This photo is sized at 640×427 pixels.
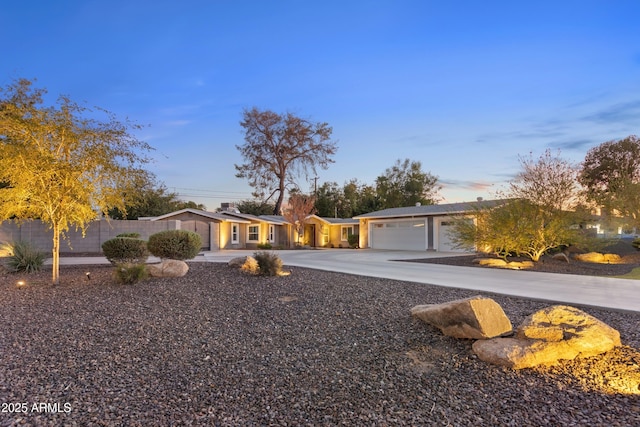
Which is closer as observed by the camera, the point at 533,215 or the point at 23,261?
the point at 23,261

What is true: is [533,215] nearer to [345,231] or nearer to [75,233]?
[345,231]

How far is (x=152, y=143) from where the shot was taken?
955 centimetres

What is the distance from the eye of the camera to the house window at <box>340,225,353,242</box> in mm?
30578

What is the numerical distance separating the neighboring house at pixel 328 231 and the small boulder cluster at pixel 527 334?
25330 millimetres

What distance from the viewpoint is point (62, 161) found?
27.2 ft

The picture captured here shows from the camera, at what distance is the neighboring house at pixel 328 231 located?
30.7 meters

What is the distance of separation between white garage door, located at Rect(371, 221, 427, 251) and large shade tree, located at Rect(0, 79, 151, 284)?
1777cm

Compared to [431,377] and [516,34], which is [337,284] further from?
[516,34]

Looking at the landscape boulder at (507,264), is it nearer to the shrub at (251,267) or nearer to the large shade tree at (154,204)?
the shrub at (251,267)

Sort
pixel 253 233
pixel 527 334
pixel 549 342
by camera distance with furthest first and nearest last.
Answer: pixel 253 233
pixel 527 334
pixel 549 342

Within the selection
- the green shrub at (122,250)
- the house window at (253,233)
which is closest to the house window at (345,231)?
the house window at (253,233)

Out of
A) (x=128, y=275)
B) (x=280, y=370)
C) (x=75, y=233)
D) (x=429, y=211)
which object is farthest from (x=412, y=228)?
(x=280, y=370)

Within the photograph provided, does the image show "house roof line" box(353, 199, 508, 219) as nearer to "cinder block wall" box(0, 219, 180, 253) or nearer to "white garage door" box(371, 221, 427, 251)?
"white garage door" box(371, 221, 427, 251)

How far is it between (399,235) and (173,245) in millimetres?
16284
